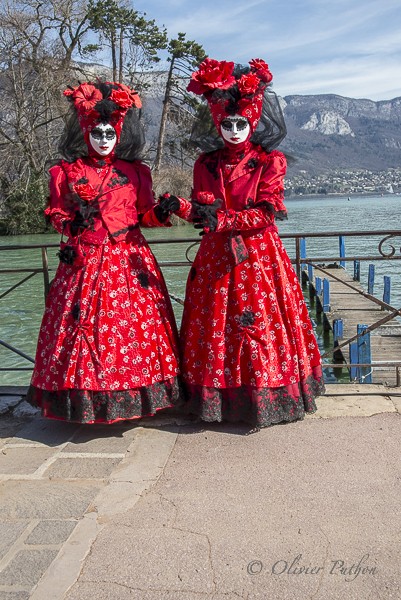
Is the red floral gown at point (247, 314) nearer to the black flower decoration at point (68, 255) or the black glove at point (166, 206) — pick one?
the black glove at point (166, 206)

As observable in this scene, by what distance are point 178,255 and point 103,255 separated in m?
21.7

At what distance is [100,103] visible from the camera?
3.35m

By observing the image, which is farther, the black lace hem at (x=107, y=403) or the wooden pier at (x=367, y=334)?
the wooden pier at (x=367, y=334)

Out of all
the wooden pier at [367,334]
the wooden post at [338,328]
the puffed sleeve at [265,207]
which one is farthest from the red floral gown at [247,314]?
the wooden post at [338,328]

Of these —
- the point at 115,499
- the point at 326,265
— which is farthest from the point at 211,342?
the point at 326,265

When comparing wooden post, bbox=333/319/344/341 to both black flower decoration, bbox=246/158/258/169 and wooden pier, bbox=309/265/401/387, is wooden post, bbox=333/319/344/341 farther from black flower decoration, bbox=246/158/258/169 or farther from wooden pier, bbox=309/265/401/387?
black flower decoration, bbox=246/158/258/169

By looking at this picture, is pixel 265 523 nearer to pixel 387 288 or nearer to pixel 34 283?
pixel 387 288

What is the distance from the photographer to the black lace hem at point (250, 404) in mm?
3250

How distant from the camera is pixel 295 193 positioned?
14138cm

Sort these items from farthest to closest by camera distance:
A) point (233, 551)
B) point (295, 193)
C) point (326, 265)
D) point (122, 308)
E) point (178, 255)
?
point (295, 193), point (178, 255), point (326, 265), point (122, 308), point (233, 551)

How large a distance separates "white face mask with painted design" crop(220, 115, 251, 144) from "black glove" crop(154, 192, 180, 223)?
1.45 feet

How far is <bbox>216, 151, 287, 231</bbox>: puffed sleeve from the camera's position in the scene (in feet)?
10.5

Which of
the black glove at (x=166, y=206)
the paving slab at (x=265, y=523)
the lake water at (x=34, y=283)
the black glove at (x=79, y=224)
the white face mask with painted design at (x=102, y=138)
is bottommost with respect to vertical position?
the lake water at (x=34, y=283)

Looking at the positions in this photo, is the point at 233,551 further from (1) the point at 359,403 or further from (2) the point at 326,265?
(2) the point at 326,265
